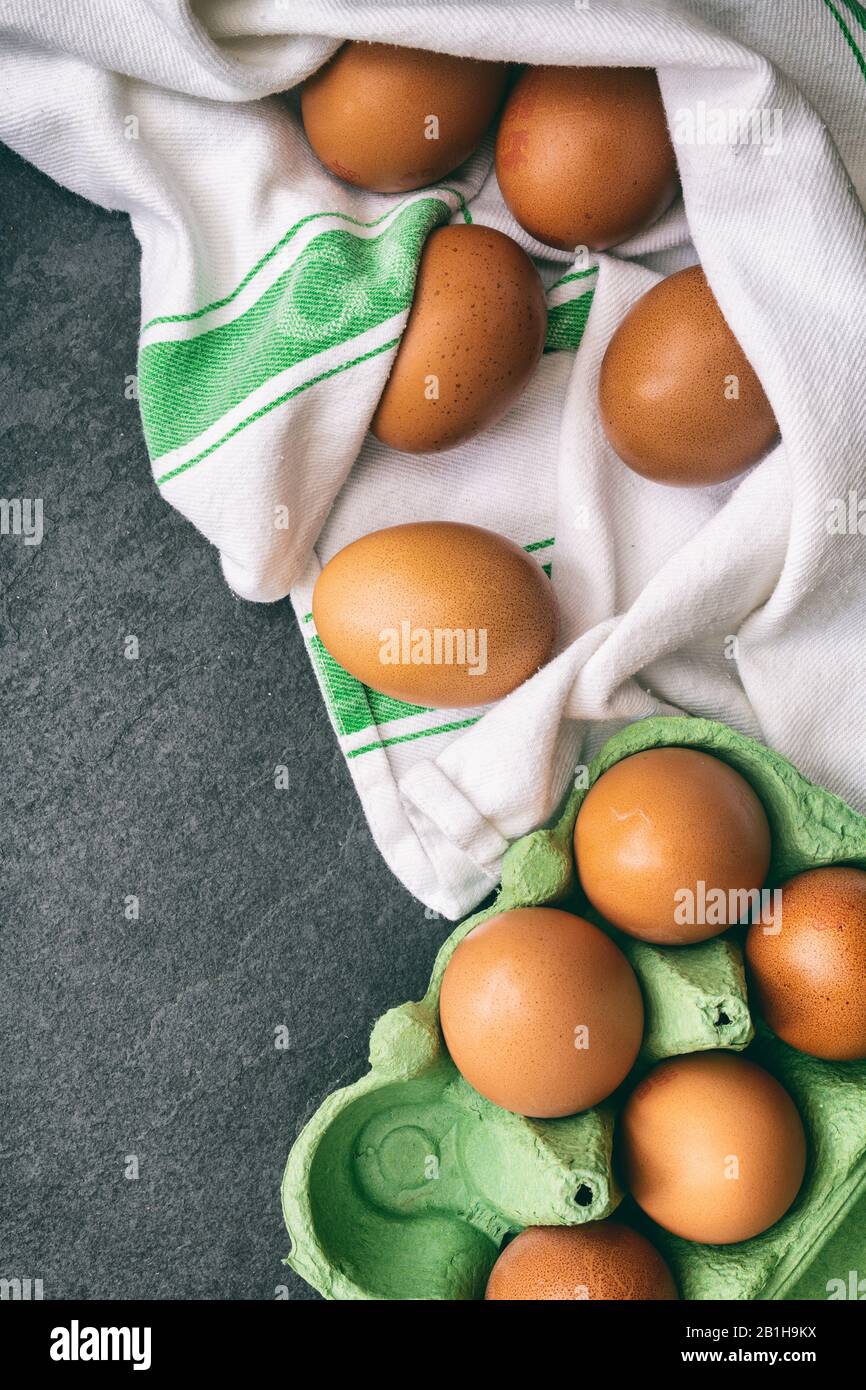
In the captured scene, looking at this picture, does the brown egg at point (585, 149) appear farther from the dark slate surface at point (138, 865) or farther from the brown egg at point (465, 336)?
the dark slate surface at point (138, 865)

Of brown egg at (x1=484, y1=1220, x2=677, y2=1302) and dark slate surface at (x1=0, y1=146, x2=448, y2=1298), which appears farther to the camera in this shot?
dark slate surface at (x1=0, y1=146, x2=448, y2=1298)

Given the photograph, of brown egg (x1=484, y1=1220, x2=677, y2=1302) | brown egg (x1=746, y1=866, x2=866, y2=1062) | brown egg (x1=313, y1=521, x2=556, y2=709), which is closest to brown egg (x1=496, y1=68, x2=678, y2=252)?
brown egg (x1=313, y1=521, x2=556, y2=709)

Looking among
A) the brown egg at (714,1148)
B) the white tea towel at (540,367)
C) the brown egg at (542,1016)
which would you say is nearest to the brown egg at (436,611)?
the white tea towel at (540,367)

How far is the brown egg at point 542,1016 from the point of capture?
2.17 feet

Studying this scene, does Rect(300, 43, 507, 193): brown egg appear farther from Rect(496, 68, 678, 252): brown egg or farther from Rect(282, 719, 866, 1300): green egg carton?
Rect(282, 719, 866, 1300): green egg carton

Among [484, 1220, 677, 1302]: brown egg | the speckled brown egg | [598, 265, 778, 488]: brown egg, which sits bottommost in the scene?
[484, 1220, 677, 1302]: brown egg

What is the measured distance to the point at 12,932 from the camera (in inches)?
34.2

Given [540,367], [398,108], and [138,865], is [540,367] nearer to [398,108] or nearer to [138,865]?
[398,108]

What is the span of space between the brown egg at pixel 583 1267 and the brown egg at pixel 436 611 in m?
0.34

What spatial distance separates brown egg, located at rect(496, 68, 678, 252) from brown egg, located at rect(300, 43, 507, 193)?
0.03 metres

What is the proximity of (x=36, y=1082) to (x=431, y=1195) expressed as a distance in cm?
31

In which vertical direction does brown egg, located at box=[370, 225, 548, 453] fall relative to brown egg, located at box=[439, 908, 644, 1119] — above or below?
above

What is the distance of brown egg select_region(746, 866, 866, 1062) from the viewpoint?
680mm

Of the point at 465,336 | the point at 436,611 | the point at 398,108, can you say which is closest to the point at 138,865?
the point at 436,611
